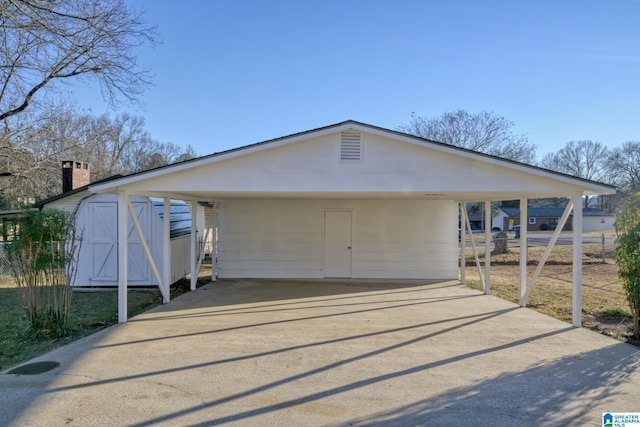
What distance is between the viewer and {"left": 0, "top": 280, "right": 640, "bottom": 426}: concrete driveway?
11.6 feet

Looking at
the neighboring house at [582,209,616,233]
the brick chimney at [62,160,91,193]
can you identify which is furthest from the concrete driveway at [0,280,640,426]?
the neighboring house at [582,209,616,233]

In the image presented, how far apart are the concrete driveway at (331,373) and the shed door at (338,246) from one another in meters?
4.22

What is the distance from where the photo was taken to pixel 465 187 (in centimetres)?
695

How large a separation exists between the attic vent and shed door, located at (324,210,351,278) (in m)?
4.95

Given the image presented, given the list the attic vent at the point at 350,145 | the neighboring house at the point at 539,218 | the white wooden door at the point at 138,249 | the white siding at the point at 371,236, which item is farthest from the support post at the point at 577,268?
the neighboring house at the point at 539,218

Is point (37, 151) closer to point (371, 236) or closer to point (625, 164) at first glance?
point (371, 236)

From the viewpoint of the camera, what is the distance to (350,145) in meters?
6.92

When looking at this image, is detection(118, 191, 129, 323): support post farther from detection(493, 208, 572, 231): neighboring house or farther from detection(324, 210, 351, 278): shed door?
detection(493, 208, 572, 231): neighboring house

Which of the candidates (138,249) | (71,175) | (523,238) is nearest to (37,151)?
(71,175)

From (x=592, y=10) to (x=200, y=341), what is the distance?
9.13 metres

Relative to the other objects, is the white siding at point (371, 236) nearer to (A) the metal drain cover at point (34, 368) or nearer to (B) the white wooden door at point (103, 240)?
(B) the white wooden door at point (103, 240)

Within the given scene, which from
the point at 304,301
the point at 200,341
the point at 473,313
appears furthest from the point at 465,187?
the point at 200,341

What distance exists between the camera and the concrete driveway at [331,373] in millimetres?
3533

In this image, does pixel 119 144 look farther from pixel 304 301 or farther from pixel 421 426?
pixel 421 426
